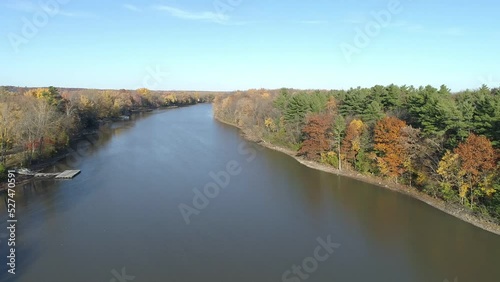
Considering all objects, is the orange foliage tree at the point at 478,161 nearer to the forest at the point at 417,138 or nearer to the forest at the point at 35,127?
the forest at the point at 417,138

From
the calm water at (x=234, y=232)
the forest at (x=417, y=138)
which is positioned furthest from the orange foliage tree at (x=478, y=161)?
the calm water at (x=234, y=232)

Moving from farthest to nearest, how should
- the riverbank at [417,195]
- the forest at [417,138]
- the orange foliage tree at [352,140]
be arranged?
the orange foliage tree at [352,140] < the forest at [417,138] < the riverbank at [417,195]

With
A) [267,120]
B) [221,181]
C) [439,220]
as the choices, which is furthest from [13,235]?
[267,120]

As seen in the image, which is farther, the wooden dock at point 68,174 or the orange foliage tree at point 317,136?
the orange foliage tree at point 317,136

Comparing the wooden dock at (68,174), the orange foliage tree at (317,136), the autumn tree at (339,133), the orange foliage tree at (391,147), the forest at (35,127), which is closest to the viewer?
the orange foliage tree at (391,147)

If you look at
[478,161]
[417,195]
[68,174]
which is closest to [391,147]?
[417,195]

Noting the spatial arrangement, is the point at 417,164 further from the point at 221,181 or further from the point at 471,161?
the point at 221,181
